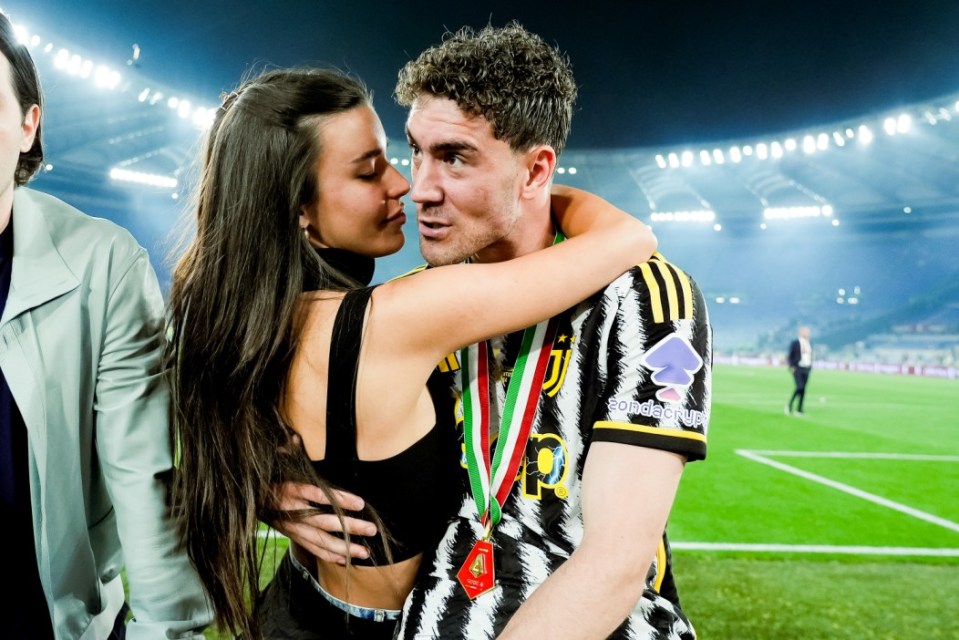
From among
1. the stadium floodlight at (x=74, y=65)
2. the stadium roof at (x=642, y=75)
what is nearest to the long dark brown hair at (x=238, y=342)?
the stadium roof at (x=642, y=75)

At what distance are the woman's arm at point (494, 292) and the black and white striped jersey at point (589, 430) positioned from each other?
84 millimetres

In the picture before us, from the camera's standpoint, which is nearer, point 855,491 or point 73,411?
point 73,411

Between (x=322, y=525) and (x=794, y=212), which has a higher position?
(x=794, y=212)

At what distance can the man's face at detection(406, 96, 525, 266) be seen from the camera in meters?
1.85

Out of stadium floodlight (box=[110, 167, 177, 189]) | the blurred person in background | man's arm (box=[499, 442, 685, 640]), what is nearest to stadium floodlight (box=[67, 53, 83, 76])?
stadium floodlight (box=[110, 167, 177, 189])

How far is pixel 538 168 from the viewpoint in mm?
1957

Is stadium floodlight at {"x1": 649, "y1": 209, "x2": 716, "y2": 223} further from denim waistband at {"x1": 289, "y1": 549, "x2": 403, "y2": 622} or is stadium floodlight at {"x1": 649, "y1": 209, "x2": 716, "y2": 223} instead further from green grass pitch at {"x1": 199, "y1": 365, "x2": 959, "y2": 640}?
denim waistband at {"x1": 289, "y1": 549, "x2": 403, "y2": 622}

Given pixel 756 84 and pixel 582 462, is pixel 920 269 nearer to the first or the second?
pixel 756 84

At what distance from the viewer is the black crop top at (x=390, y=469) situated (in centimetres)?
149

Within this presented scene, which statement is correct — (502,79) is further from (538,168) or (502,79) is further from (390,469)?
(390,469)

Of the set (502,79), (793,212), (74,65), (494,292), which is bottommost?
(494,292)

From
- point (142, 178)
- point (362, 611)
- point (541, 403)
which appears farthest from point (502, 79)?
point (142, 178)

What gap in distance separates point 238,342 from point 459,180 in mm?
744

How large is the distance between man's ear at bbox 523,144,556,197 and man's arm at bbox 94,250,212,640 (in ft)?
3.39
